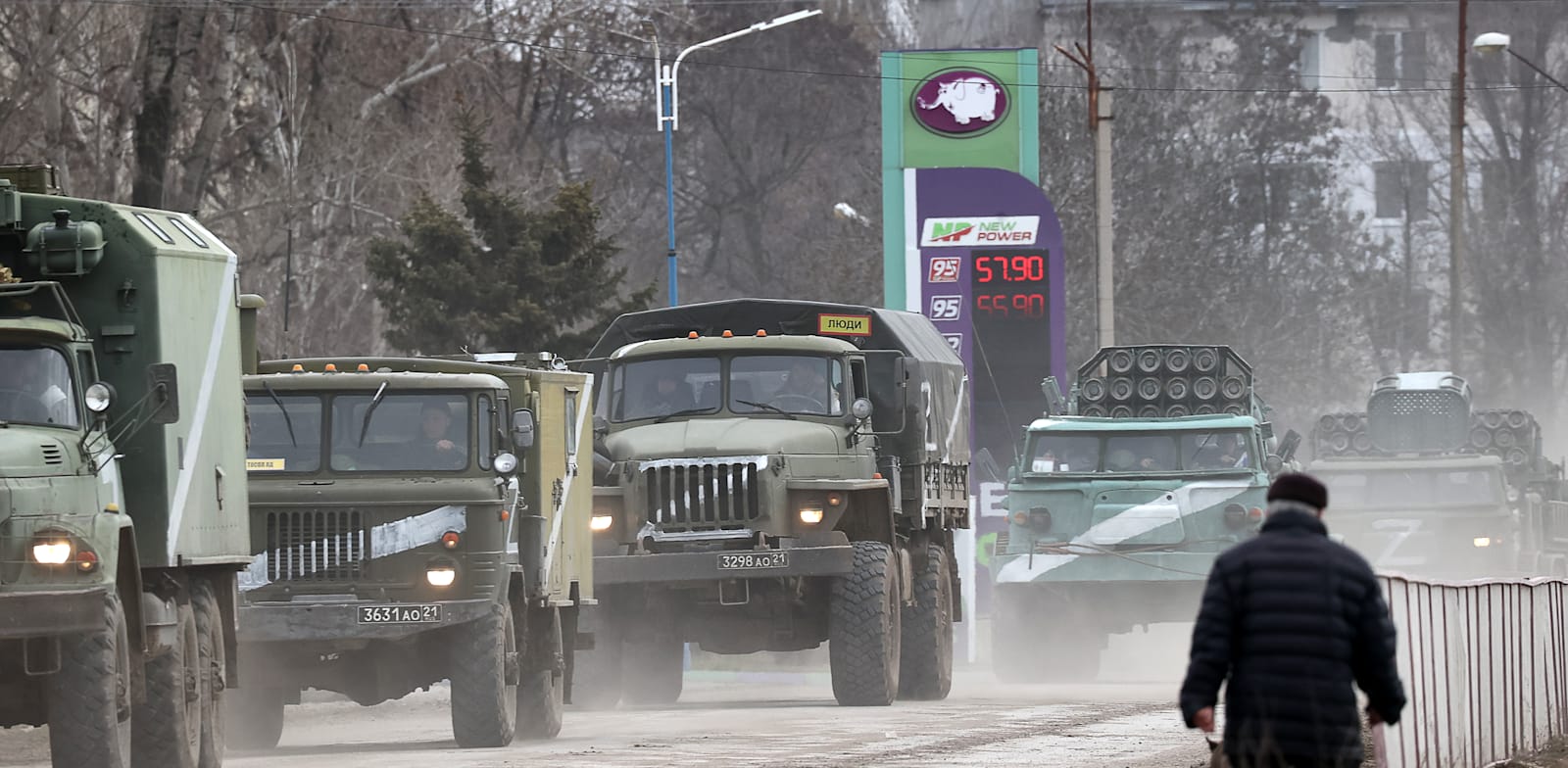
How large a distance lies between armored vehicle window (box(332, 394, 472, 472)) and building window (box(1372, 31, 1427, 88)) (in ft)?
212

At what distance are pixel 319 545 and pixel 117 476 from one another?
338 cm

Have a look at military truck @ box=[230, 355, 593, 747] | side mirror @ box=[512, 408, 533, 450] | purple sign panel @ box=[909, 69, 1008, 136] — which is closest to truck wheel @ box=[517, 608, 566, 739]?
military truck @ box=[230, 355, 593, 747]

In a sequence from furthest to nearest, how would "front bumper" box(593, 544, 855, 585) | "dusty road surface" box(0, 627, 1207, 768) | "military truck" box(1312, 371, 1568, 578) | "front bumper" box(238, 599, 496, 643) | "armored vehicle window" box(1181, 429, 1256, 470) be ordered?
1. "military truck" box(1312, 371, 1568, 578)
2. "armored vehicle window" box(1181, 429, 1256, 470)
3. "front bumper" box(593, 544, 855, 585)
4. "front bumper" box(238, 599, 496, 643)
5. "dusty road surface" box(0, 627, 1207, 768)

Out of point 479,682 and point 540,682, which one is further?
point 540,682

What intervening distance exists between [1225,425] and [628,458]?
716 centimetres

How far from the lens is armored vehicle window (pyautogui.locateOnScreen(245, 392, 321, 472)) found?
17.2 metres

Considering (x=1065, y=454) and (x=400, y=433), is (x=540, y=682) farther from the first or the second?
(x=1065, y=454)

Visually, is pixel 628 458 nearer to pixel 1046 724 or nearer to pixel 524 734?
pixel 524 734

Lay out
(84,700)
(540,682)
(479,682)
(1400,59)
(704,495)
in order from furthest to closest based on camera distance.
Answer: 1. (1400,59)
2. (704,495)
3. (540,682)
4. (479,682)
5. (84,700)

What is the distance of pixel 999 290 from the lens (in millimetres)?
35906

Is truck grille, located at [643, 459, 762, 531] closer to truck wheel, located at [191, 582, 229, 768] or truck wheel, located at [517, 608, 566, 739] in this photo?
truck wheel, located at [517, 608, 566, 739]

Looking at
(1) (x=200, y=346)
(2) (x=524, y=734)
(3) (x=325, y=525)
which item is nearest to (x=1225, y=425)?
(2) (x=524, y=734)

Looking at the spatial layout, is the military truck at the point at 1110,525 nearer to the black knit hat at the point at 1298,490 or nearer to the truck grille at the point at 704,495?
the truck grille at the point at 704,495

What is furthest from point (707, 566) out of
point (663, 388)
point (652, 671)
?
point (652, 671)
